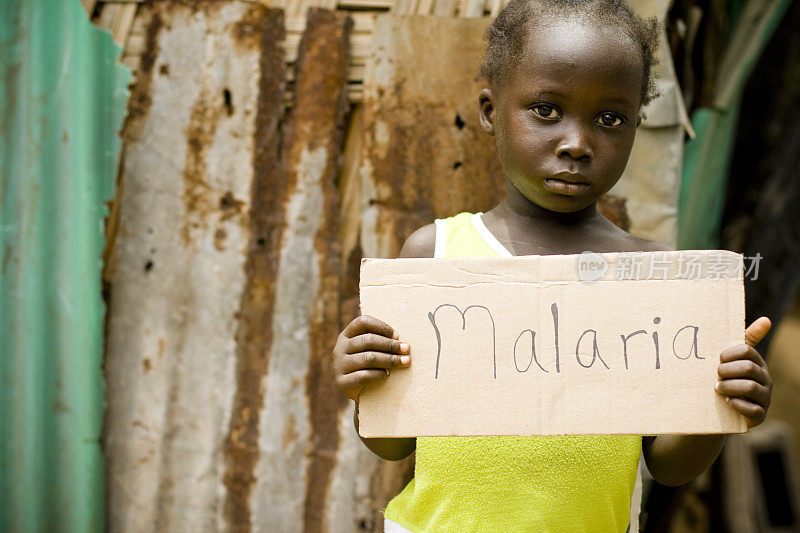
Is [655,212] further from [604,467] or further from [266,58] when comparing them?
[266,58]

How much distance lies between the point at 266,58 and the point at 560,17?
0.79 m

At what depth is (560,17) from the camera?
1.21 m

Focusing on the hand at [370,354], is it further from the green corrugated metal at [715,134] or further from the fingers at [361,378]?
the green corrugated metal at [715,134]

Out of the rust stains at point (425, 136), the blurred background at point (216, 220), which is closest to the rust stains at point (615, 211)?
the blurred background at point (216, 220)

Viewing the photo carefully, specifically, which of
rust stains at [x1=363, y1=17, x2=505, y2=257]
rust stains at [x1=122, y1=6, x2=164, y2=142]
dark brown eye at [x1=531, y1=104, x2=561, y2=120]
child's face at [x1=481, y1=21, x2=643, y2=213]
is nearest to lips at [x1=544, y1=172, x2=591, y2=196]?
child's face at [x1=481, y1=21, x2=643, y2=213]

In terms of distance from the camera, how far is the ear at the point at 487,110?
1.35 meters

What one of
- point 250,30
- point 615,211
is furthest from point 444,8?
point 615,211

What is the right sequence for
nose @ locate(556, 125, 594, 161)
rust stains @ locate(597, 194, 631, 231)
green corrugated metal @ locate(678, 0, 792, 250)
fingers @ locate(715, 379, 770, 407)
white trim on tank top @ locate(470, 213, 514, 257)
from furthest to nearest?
1. green corrugated metal @ locate(678, 0, 792, 250)
2. rust stains @ locate(597, 194, 631, 231)
3. white trim on tank top @ locate(470, 213, 514, 257)
4. nose @ locate(556, 125, 594, 161)
5. fingers @ locate(715, 379, 770, 407)

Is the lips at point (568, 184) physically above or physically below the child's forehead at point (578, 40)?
below

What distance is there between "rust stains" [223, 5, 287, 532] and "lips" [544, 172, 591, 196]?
78 centimetres

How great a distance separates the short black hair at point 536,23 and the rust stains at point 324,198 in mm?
469

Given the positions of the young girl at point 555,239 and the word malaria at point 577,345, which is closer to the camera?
the word malaria at point 577,345

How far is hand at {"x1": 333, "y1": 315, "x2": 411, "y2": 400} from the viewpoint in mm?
1051

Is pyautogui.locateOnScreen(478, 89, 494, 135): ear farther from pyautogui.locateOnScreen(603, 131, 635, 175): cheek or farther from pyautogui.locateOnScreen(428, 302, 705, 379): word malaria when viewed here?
pyautogui.locateOnScreen(428, 302, 705, 379): word malaria
